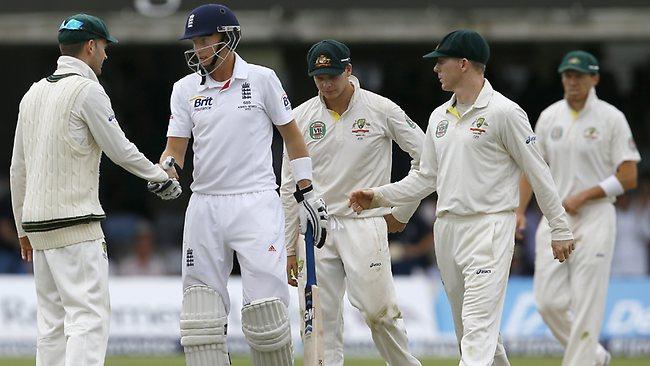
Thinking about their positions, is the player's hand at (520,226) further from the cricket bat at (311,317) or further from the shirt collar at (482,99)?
the cricket bat at (311,317)

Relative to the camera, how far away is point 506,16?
553 inches

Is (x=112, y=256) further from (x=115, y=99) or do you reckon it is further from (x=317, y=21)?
(x=317, y=21)

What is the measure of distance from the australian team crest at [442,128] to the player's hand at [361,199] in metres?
0.53

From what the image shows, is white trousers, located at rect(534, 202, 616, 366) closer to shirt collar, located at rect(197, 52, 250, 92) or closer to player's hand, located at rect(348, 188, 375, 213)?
player's hand, located at rect(348, 188, 375, 213)

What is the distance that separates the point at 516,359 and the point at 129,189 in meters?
5.60

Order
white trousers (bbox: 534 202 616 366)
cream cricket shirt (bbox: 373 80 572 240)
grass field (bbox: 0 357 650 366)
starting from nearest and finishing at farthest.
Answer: cream cricket shirt (bbox: 373 80 572 240) < white trousers (bbox: 534 202 616 366) < grass field (bbox: 0 357 650 366)

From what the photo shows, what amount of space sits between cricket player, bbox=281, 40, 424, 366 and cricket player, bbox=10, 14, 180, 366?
1.31 meters

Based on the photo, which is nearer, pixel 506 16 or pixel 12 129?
pixel 506 16

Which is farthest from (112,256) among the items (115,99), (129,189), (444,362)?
(444,362)

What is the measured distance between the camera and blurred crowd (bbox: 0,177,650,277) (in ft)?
46.6

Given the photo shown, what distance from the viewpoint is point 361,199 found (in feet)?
26.2

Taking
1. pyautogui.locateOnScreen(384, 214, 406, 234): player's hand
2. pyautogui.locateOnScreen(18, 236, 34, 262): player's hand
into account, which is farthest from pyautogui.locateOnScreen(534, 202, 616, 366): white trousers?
pyautogui.locateOnScreen(18, 236, 34, 262): player's hand

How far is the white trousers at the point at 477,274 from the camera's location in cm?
734

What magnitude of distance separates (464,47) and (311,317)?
5.51 ft
